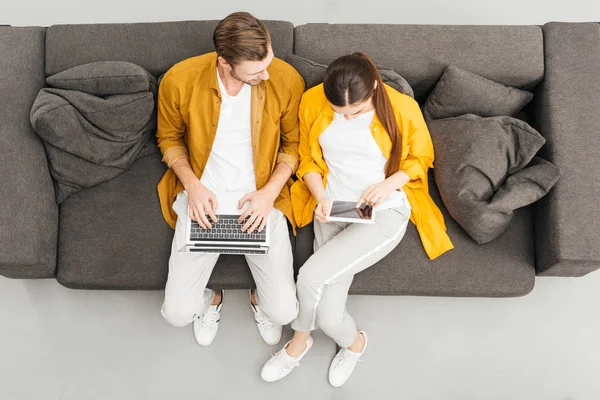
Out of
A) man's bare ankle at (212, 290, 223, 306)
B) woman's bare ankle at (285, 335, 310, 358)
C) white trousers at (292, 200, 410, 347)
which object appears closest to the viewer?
white trousers at (292, 200, 410, 347)

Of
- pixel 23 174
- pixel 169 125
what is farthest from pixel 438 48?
pixel 23 174

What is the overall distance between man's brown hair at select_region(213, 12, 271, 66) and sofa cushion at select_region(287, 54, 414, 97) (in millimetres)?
424

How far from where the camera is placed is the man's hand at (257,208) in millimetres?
2098

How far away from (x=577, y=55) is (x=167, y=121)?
1774 mm

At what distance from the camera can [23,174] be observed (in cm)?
218

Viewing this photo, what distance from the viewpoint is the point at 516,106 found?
235 centimetres

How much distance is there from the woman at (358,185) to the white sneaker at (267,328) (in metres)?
0.23

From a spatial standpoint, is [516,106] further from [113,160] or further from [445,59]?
[113,160]

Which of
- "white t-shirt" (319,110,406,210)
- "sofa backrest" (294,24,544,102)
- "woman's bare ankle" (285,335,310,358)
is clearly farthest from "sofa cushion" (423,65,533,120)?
"woman's bare ankle" (285,335,310,358)

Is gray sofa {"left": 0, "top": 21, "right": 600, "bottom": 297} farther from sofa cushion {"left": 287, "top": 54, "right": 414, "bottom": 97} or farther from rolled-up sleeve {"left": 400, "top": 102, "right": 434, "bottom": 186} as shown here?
rolled-up sleeve {"left": 400, "top": 102, "right": 434, "bottom": 186}

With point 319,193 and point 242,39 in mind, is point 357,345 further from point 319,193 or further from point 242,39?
point 242,39

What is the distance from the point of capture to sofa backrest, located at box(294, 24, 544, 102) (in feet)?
7.55

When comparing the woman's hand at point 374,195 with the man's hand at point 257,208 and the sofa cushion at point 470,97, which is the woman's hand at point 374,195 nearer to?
the man's hand at point 257,208

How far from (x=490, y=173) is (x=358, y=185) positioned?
1.78 ft
